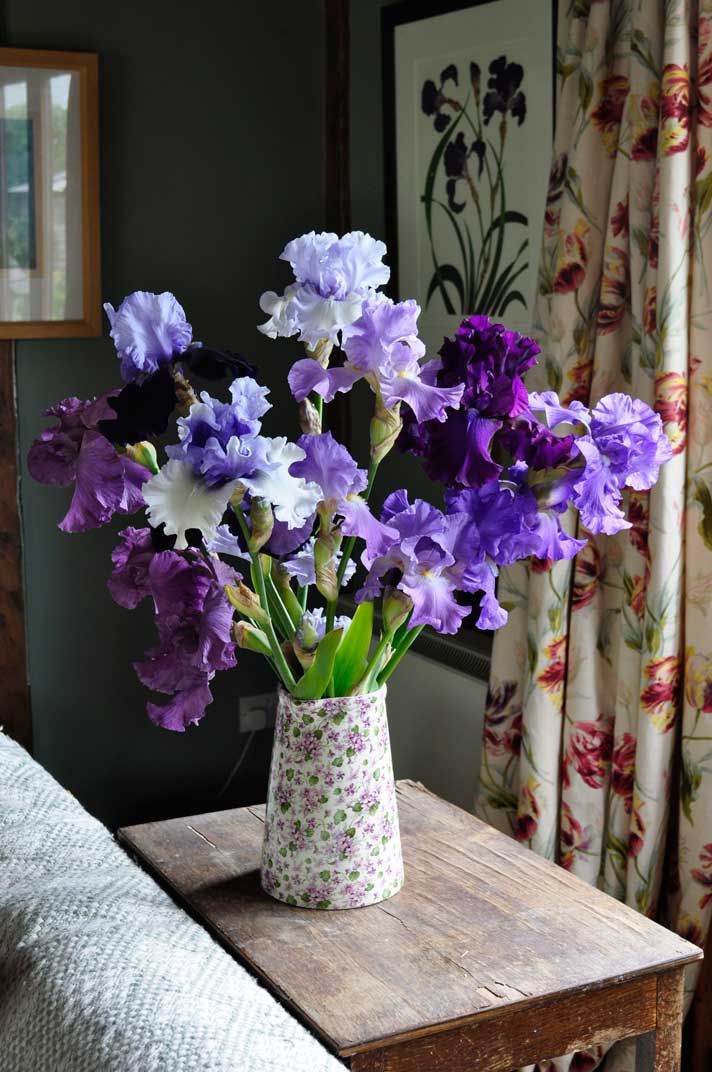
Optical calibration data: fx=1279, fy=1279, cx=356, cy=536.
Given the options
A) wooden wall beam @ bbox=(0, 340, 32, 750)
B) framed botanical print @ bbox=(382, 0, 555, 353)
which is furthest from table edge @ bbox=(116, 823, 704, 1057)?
wooden wall beam @ bbox=(0, 340, 32, 750)

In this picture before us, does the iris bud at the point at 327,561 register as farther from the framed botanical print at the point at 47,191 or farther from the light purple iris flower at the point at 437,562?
the framed botanical print at the point at 47,191

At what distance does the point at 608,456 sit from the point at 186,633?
0.42 meters

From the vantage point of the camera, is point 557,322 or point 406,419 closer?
point 406,419

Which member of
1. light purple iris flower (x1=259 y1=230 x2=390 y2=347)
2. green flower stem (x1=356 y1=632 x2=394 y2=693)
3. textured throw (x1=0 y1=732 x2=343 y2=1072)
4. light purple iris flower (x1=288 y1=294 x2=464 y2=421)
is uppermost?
light purple iris flower (x1=259 y1=230 x2=390 y2=347)

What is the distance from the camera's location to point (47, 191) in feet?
9.15

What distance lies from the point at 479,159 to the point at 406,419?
149 cm

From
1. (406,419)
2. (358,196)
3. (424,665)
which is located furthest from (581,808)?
(358,196)

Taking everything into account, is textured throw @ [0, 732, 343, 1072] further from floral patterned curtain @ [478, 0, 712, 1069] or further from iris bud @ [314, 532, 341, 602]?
floral patterned curtain @ [478, 0, 712, 1069]

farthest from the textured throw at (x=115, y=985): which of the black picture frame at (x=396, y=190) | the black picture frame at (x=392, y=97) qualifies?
the black picture frame at (x=392, y=97)

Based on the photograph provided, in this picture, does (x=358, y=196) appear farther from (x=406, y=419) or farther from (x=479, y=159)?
(x=406, y=419)

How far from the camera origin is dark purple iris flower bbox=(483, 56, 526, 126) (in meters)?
2.40

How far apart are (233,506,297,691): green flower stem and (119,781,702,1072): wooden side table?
25 cm

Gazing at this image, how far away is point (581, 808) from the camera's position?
210 cm

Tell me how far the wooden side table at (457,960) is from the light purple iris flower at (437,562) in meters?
0.35
